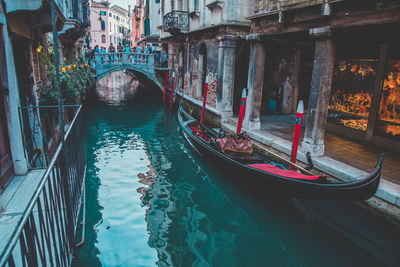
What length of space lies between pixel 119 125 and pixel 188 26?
499 centimetres

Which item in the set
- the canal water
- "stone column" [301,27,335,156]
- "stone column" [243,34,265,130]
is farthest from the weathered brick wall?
the canal water

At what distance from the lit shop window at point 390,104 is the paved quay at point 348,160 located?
49cm

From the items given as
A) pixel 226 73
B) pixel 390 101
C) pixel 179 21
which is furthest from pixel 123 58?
pixel 390 101

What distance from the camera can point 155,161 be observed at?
6.99 meters

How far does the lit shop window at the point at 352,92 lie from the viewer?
677 centimetres

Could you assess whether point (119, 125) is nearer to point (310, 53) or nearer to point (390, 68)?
point (310, 53)

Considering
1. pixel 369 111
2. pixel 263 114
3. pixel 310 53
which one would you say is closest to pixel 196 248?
pixel 369 111

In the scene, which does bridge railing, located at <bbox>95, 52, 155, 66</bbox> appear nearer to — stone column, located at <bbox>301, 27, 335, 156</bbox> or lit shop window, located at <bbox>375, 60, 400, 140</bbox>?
stone column, located at <bbox>301, 27, 335, 156</bbox>

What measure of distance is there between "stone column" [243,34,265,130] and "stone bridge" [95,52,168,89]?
29.3 ft

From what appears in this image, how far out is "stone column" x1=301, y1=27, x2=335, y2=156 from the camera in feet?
17.3

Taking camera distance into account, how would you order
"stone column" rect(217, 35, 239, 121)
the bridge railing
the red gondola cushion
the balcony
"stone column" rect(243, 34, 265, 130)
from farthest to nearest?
the bridge railing, the balcony, "stone column" rect(217, 35, 239, 121), "stone column" rect(243, 34, 265, 130), the red gondola cushion

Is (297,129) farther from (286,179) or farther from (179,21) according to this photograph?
(179,21)

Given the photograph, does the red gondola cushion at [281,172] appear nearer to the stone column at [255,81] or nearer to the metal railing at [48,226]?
the stone column at [255,81]

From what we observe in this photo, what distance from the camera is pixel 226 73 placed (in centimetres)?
895
